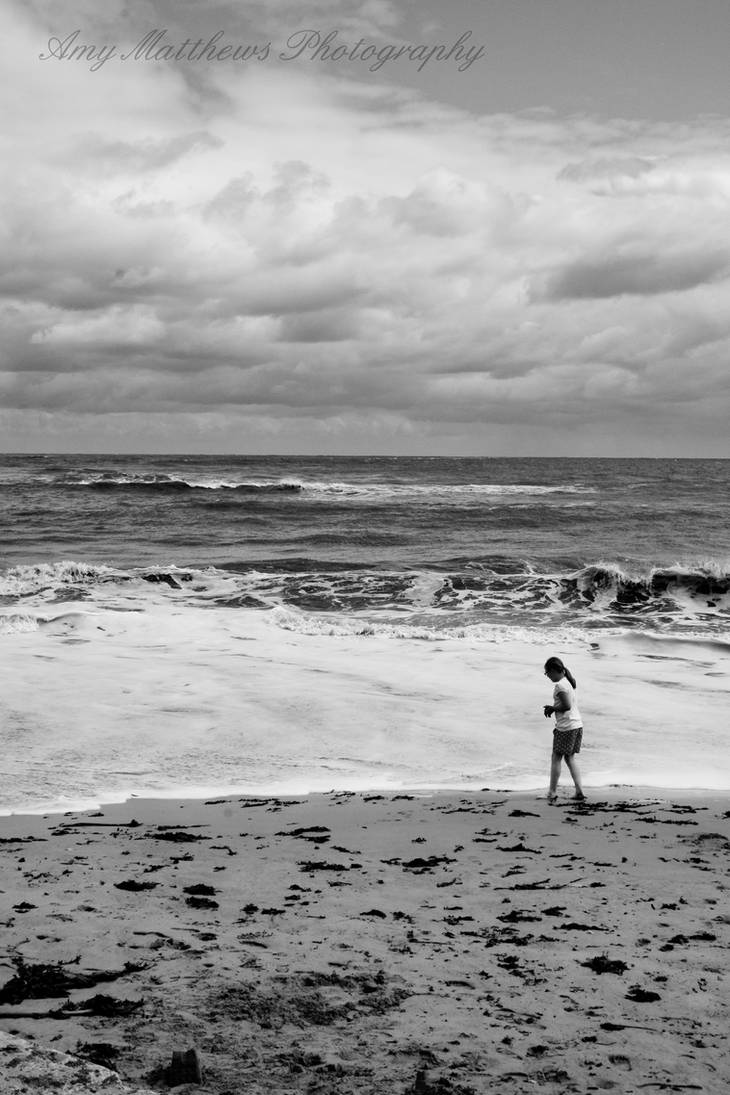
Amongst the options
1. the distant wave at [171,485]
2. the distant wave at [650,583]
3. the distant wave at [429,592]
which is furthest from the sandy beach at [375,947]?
the distant wave at [171,485]

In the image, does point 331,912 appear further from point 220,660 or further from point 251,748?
point 220,660

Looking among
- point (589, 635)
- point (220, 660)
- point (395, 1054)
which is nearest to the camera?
point (395, 1054)

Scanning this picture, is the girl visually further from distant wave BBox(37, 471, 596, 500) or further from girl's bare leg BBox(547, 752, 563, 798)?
distant wave BBox(37, 471, 596, 500)

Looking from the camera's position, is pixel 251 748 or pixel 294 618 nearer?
pixel 251 748

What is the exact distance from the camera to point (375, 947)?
4.51m

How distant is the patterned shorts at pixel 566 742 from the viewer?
7938 millimetres

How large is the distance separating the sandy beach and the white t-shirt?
1051mm

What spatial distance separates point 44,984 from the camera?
3990mm

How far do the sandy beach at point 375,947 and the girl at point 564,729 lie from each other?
61cm

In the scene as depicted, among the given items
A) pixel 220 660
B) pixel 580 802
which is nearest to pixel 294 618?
pixel 220 660

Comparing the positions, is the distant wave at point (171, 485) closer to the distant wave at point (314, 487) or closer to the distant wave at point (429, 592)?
the distant wave at point (314, 487)

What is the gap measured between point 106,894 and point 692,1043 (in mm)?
3360

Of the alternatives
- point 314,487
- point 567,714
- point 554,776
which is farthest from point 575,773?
point 314,487

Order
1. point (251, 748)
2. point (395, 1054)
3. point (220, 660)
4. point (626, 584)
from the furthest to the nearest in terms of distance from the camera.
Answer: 1. point (626, 584)
2. point (220, 660)
3. point (251, 748)
4. point (395, 1054)
